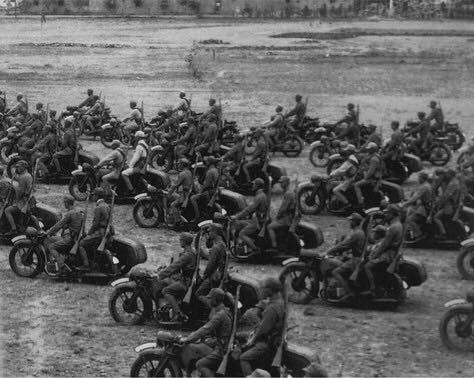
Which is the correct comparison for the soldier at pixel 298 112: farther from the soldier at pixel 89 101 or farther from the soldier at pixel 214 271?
the soldier at pixel 214 271

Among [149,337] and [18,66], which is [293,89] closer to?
[18,66]

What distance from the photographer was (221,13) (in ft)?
260

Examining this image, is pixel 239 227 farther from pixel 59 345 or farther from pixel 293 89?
pixel 293 89

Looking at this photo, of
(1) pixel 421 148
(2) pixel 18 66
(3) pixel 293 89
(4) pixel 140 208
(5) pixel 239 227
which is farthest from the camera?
(2) pixel 18 66

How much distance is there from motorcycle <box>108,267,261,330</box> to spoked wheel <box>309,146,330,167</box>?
9.80m

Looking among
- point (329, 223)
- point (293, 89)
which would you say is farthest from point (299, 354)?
point (293, 89)

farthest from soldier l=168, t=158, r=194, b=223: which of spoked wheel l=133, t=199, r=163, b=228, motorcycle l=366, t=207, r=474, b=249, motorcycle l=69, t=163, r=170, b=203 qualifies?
motorcycle l=366, t=207, r=474, b=249

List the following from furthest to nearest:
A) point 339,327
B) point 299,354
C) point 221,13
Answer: point 221,13 → point 339,327 → point 299,354

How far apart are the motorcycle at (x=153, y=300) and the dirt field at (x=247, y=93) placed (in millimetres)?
222

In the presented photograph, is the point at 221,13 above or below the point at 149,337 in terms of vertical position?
above

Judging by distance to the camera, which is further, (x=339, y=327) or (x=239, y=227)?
(x=239, y=227)

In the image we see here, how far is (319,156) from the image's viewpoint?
2097cm

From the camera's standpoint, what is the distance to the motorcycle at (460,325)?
407 inches

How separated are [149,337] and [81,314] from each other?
1.33 meters
